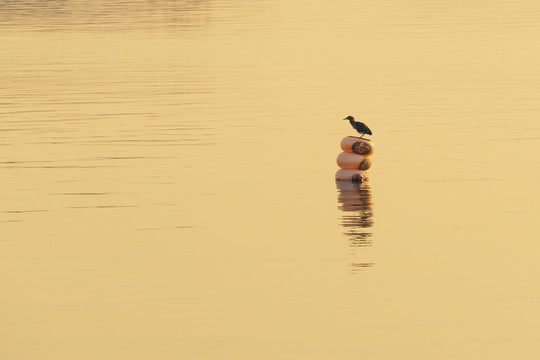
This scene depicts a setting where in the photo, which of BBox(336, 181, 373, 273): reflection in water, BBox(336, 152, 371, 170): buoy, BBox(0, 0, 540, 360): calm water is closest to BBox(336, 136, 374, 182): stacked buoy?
BBox(336, 152, 371, 170): buoy

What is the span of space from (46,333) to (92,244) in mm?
4832

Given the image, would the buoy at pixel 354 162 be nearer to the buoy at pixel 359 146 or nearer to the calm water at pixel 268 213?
the buoy at pixel 359 146

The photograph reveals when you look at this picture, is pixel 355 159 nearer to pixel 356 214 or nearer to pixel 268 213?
pixel 356 214

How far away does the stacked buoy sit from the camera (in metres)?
25.3

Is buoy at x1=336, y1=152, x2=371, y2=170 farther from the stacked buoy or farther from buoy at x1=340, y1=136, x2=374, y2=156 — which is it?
buoy at x1=340, y1=136, x2=374, y2=156

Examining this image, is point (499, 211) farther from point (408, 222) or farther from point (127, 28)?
point (127, 28)

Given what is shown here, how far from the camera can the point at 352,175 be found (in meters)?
25.2

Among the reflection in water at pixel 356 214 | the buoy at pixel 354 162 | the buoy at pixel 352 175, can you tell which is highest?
the buoy at pixel 354 162

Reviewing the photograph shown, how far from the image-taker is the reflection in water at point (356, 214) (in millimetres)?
19422

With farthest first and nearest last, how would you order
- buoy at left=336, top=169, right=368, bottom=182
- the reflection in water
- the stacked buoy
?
1. the stacked buoy
2. buoy at left=336, top=169, right=368, bottom=182
3. the reflection in water

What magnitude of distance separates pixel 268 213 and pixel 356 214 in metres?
1.39

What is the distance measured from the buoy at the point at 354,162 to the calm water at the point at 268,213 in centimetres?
38

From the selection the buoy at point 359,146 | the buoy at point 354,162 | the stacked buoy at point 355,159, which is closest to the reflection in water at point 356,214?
the stacked buoy at point 355,159

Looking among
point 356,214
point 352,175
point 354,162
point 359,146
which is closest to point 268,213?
point 356,214
